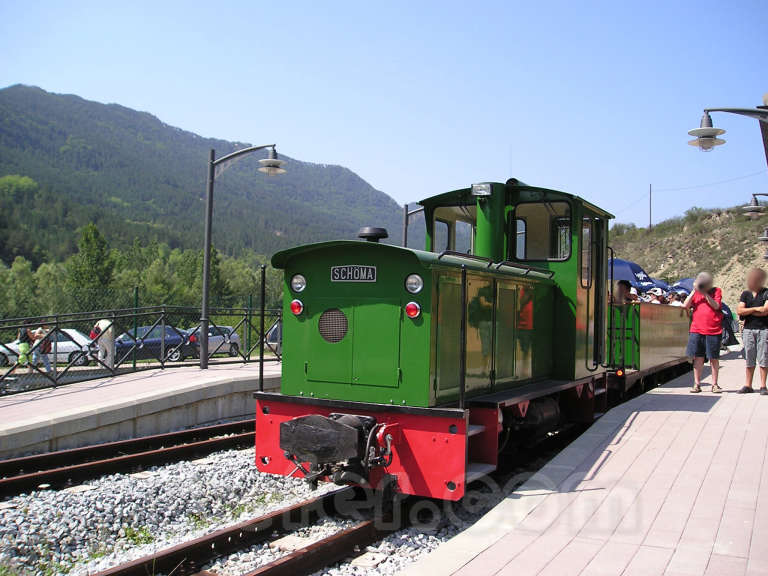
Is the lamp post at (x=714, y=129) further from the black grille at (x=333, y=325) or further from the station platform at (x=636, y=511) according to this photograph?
the black grille at (x=333, y=325)

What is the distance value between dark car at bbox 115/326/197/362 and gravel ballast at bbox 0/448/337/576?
24.9 feet

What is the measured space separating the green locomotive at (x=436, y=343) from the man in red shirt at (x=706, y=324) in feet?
9.61

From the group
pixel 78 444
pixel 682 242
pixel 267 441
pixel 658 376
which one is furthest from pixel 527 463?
pixel 682 242

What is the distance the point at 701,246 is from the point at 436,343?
163 ft

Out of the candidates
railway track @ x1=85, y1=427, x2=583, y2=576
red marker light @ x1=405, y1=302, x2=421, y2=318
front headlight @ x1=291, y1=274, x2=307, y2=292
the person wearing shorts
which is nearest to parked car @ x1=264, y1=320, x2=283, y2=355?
front headlight @ x1=291, y1=274, x2=307, y2=292

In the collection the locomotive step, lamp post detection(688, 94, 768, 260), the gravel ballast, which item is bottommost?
the gravel ballast

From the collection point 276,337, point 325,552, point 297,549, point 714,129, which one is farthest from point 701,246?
point 325,552

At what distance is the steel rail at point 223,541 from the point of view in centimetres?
452

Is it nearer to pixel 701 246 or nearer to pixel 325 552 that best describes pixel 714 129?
pixel 325 552

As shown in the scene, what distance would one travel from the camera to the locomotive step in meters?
5.48

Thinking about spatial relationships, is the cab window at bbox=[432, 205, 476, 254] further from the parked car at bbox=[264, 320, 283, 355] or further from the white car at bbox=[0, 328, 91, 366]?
the parked car at bbox=[264, 320, 283, 355]

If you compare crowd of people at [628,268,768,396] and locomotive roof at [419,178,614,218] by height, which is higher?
locomotive roof at [419,178,614,218]

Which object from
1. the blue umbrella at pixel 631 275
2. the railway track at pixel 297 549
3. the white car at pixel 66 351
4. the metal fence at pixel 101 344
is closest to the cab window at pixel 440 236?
the metal fence at pixel 101 344

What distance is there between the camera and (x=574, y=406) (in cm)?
871
